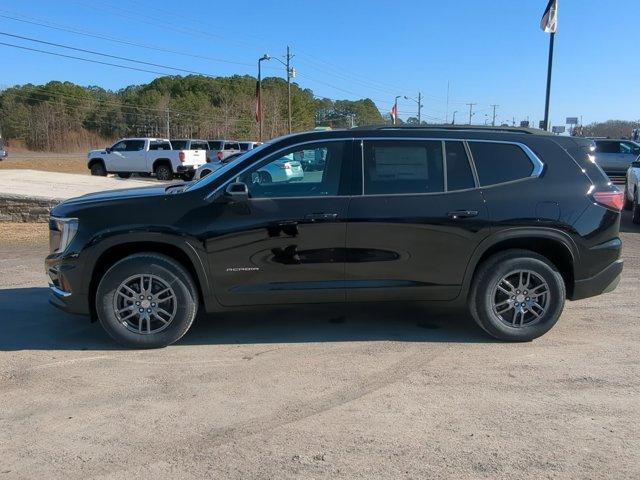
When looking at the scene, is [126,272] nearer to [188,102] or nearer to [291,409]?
[291,409]

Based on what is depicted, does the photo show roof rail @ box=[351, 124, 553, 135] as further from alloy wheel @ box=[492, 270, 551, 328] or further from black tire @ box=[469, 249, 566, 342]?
alloy wheel @ box=[492, 270, 551, 328]

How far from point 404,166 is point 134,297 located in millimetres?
2610

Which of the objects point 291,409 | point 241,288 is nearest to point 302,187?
point 241,288

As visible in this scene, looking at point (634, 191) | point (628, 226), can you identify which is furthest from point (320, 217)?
point (634, 191)

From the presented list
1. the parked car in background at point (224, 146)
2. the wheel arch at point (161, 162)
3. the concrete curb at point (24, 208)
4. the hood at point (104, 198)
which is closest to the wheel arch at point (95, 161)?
the wheel arch at point (161, 162)

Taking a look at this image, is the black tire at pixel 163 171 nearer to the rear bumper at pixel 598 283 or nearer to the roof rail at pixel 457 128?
the roof rail at pixel 457 128

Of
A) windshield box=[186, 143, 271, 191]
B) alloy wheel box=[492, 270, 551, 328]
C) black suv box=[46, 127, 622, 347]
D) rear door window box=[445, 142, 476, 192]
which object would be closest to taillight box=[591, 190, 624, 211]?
black suv box=[46, 127, 622, 347]

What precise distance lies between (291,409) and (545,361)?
87.3 inches

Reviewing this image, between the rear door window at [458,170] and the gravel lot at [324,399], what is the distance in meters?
1.40

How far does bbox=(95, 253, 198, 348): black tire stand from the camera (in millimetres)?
4730

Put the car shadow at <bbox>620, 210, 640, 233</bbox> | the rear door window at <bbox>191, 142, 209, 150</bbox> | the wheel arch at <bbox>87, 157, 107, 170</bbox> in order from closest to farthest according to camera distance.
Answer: the car shadow at <bbox>620, 210, 640, 233</bbox>
the wheel arch at <bbox>87, 157, 107, 170</bbox>
the rear door window at <bbox>191, 142, 209, 150</bbox>

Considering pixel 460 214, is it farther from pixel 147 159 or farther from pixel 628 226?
pixel 147 159

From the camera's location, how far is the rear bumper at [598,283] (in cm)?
504

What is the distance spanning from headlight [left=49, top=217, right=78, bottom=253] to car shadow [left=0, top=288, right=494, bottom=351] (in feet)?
2.95
